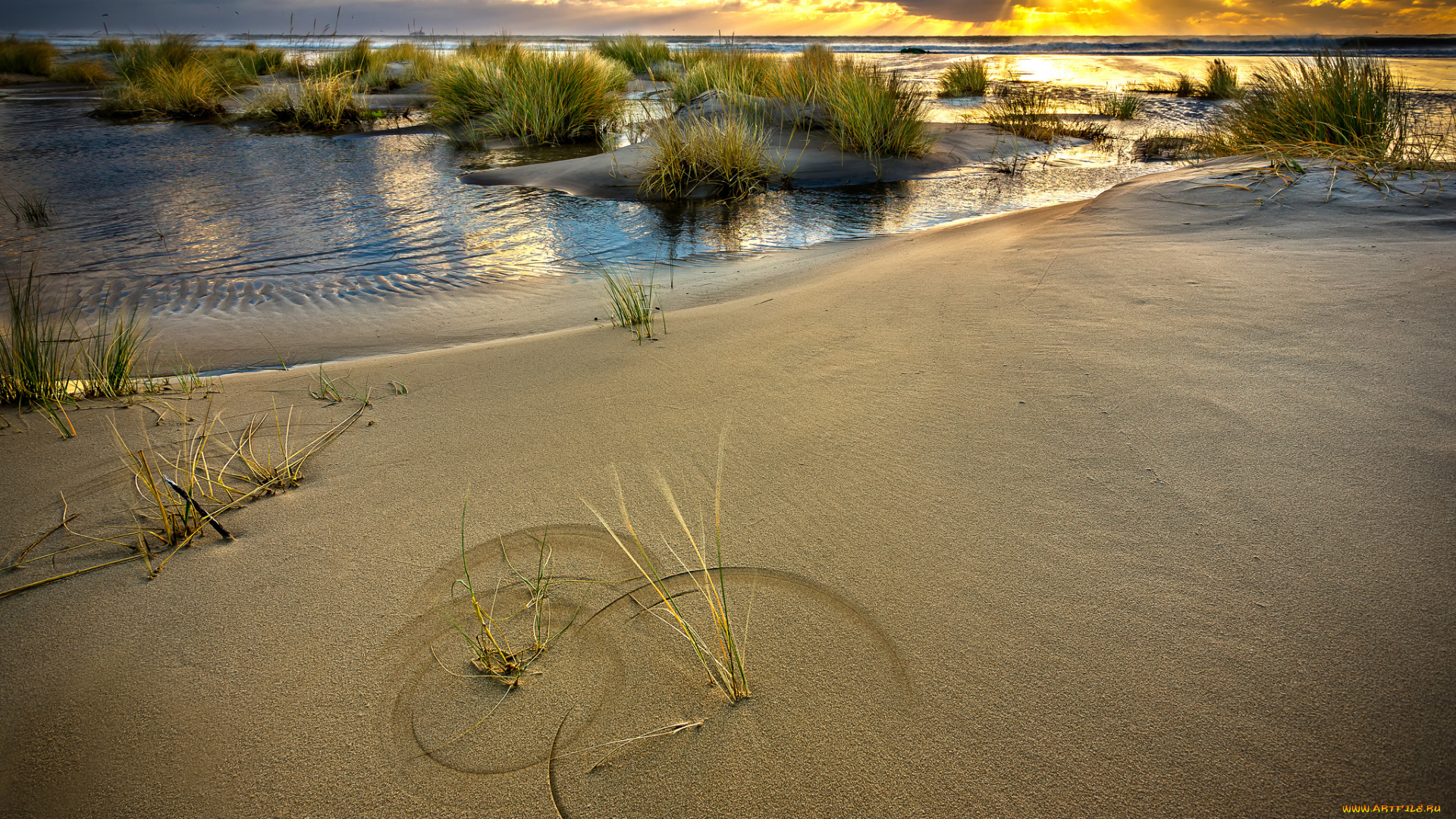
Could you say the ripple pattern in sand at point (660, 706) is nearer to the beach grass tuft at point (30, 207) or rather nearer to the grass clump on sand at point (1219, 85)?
the beach grass tuft at point (30, 207)

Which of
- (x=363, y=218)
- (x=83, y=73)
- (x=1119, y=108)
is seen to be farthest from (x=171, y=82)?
(x=1119, y=108)

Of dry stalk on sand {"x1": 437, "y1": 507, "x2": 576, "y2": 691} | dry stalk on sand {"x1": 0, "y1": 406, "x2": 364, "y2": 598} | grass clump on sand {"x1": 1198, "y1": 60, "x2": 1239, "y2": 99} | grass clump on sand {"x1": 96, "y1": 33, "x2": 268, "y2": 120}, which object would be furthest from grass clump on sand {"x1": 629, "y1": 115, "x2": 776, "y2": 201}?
grass clump on sand {"x1": 1198, "y1": 60, "x2": 1239, "y2": 99}

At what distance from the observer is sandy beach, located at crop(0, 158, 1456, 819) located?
0.97 meters

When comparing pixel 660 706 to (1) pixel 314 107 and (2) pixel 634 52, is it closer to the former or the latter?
(1) pixel 314 107

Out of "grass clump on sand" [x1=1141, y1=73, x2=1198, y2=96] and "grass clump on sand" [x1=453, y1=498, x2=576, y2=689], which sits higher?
"grass clump on sand" [x1=1141, y1=73, x2=1198, y2=96]

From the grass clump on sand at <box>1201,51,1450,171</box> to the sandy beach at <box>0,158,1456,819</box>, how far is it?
9.62 ft

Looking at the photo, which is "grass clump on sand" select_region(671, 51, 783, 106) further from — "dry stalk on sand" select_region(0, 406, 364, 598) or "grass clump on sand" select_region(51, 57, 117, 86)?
"grass clump on sand" select_region(51, 57, 117, 86)

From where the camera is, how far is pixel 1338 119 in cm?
487

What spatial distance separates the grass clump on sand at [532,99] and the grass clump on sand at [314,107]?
141cm

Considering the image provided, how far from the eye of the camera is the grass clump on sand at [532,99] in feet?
30.3

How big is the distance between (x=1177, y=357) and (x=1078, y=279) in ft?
2.89

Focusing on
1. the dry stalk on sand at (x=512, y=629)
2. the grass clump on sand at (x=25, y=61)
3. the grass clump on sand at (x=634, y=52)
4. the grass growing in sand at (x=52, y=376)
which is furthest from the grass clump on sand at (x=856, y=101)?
the grass clump on sand at (x=25, y=61)

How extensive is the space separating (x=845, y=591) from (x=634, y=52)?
20.3 m

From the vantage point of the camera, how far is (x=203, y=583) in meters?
1.36
